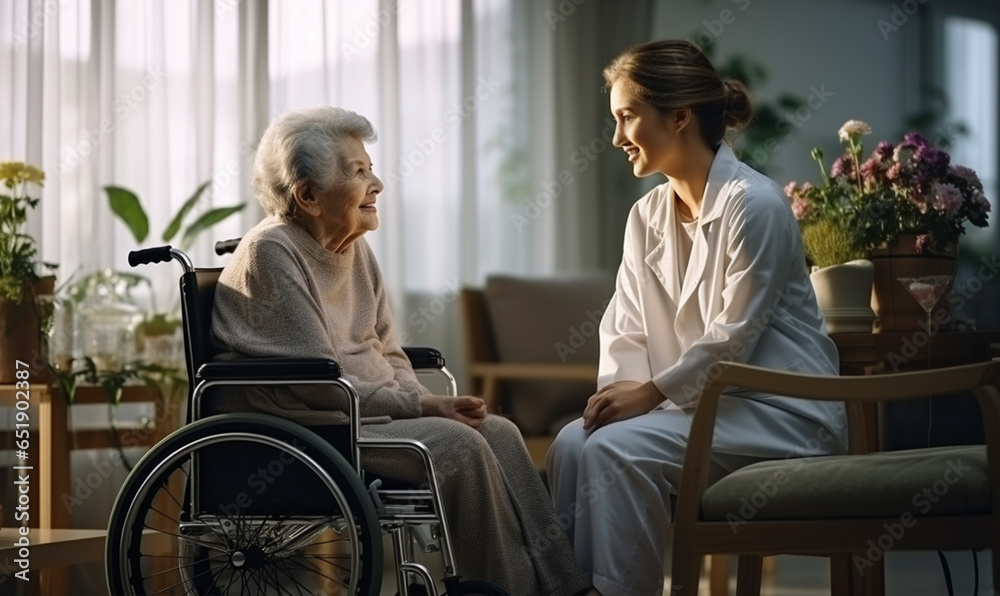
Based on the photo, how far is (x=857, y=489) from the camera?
1.67 m

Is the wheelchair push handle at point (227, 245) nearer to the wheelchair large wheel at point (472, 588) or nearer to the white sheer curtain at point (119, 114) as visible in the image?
the wheelchair large wheel at point (472, 588)

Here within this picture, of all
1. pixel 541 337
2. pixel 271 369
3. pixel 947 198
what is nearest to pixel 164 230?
pixel 541 337

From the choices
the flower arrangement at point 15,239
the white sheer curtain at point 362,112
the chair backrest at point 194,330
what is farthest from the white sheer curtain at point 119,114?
the chair backrest at point 194,330

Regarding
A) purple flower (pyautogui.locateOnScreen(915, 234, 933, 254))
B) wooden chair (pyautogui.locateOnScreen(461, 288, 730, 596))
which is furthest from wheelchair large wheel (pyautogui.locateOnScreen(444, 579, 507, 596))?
wooden chair (pyautogui.locateOnScreen(461, 288, 730, 596))

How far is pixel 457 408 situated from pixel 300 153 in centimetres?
55

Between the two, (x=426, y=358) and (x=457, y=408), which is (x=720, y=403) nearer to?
(x=457, y=408)

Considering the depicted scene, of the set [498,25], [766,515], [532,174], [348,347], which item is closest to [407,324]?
[532,174]

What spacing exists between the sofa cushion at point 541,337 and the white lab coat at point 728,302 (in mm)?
1482

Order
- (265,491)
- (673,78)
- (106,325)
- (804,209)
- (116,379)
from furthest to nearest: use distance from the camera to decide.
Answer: (106,325)
(116,379)
(804,209)
(673,78)
(265,491)

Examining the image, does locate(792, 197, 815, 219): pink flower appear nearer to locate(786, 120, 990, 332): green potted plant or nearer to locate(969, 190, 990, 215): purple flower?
locate(786, 120, 990, 332): green potted plant

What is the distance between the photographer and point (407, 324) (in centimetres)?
399

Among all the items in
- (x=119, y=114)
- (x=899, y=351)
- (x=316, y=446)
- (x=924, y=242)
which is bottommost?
(x=316, y=446)

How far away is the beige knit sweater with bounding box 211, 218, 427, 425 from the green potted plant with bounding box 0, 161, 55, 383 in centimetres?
89

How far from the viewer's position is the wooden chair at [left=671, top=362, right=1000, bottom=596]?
1642 mm
